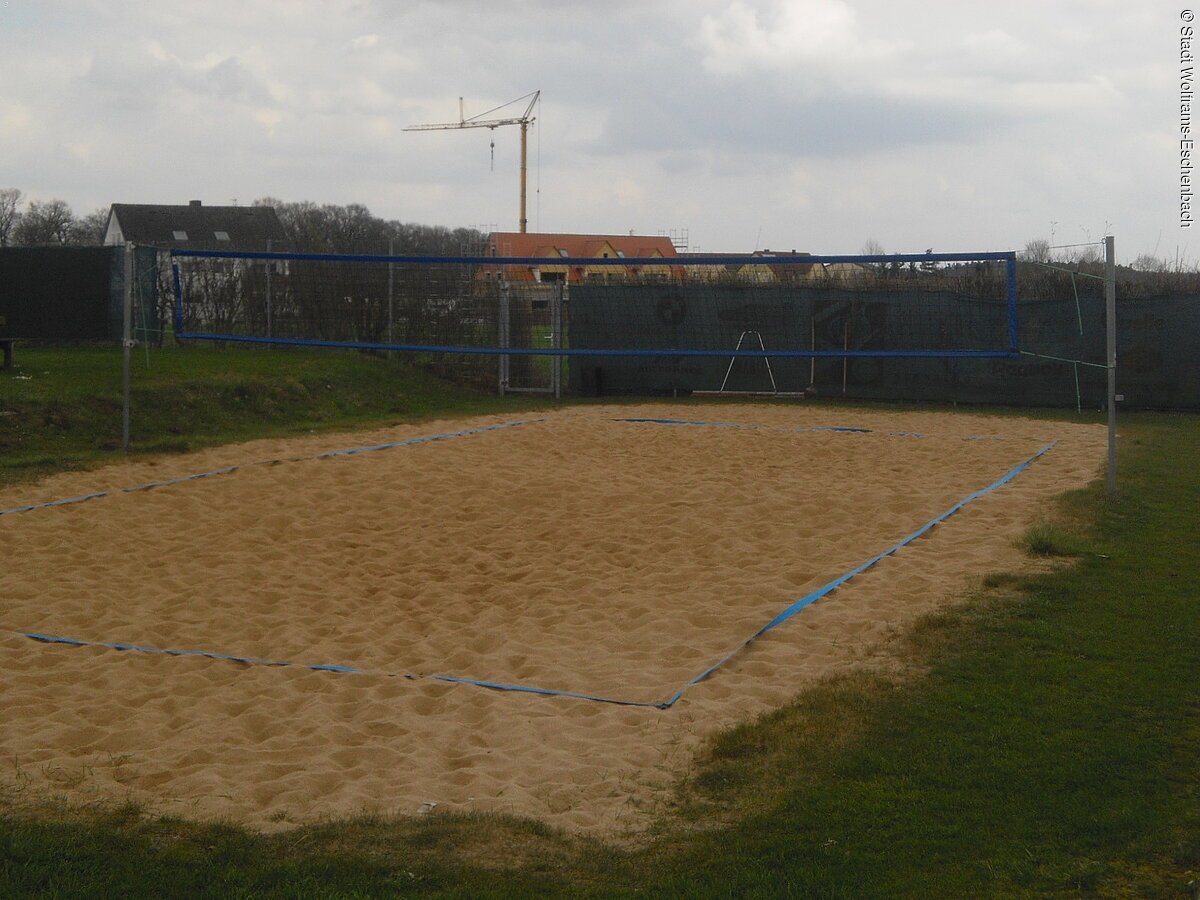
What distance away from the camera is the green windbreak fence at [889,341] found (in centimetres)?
1509

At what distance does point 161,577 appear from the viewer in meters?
5.99

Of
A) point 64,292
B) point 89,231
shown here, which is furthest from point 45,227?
point 64,292

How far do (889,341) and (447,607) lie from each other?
1186 centimetres

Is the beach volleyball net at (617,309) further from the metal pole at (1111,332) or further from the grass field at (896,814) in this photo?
the grass field at (896,814)

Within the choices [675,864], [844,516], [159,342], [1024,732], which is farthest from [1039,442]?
[159,342]

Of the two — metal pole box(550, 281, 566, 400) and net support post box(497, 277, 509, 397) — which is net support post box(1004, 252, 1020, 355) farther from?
net support post box(497, 277, 509, 397)

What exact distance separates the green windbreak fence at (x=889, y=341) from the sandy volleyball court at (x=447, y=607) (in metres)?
5.60

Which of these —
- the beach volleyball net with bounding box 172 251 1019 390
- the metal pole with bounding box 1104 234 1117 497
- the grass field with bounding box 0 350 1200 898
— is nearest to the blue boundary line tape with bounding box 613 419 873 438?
the beach volleyball net with bounding box 172 251 1019 390

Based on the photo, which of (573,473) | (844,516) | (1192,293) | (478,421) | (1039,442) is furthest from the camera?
(1192,293)

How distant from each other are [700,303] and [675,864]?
1435 centimetres

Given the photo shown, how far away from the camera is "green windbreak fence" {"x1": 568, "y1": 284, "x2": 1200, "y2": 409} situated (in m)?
15.1

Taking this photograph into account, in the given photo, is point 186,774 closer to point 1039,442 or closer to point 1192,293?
point 1039,442

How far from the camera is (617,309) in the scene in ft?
55.2

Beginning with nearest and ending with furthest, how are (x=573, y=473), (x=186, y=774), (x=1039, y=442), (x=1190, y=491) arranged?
(x=186, y=774) → (x=1190, y=491) → (x=573, y=473) → (x=1039, y=442)
